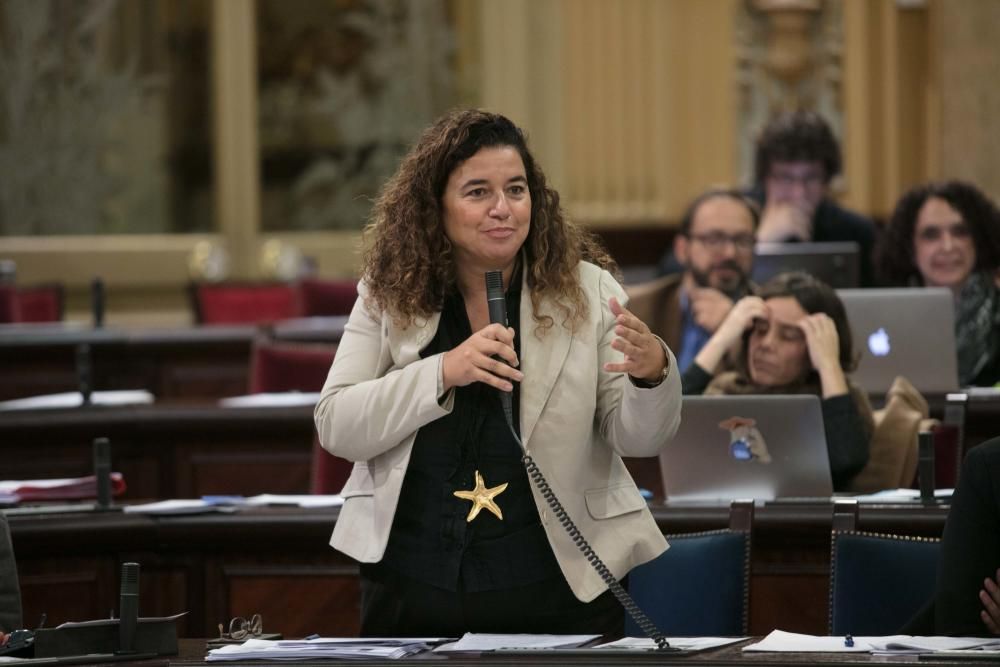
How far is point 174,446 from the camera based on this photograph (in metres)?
4.88

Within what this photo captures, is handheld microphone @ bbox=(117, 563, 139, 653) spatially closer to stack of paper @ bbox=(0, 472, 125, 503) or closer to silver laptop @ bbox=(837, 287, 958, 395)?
stack of paper @ bbox=(0, 472, 125, 503)

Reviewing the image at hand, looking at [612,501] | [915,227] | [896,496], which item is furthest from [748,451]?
[915,227]

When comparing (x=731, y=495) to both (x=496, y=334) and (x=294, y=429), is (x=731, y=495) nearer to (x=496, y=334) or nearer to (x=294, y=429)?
(x=496, y=334)

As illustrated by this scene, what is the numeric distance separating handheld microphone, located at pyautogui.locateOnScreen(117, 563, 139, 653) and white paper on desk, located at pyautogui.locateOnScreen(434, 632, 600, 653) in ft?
1.45

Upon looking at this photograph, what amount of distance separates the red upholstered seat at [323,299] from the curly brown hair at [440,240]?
4.47 m

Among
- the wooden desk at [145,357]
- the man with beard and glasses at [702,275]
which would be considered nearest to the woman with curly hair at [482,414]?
the man with beard and glasses at [702,275]

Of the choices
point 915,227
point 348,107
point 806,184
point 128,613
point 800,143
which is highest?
point 348,107

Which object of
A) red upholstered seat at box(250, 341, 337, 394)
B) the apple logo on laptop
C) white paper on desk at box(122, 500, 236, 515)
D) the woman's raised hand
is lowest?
white paper on desk at box(122, 500, 236, 515)

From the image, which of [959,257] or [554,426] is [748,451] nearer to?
[554,426]

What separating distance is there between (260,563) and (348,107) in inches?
252

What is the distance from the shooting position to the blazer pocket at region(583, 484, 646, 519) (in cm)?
264

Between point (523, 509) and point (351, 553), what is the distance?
277mm

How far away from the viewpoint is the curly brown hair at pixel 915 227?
5094mm

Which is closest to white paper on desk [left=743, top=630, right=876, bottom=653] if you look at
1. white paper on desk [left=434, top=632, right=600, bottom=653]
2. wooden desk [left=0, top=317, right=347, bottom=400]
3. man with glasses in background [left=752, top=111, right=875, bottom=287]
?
white paper on desk [left=434, top=632, right=600, bottom=653]
